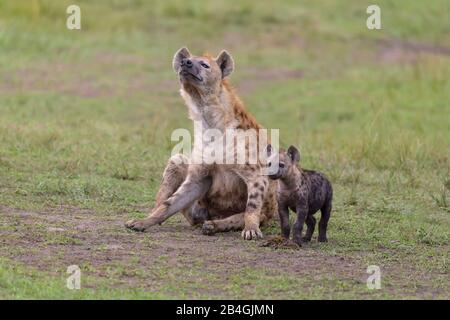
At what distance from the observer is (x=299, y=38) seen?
14.7 meters

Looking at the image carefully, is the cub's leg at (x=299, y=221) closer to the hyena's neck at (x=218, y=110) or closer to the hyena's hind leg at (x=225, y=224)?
the hyena's hind leg at (x=225, y=224)

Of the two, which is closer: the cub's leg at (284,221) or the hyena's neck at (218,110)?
the cub's leg at (284,221)

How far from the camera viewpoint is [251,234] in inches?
231

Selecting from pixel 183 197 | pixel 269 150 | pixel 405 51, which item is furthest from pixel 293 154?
pixel 405 51

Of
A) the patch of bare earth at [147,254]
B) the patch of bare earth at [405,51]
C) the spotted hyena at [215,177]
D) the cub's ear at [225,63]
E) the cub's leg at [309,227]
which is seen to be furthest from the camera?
the patch of bare earth at [405,51]

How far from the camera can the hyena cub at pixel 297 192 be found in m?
5.58

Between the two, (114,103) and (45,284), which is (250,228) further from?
(114,103)

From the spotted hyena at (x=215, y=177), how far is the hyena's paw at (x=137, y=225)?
0.02m

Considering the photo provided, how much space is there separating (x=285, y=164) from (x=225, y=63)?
0.99m

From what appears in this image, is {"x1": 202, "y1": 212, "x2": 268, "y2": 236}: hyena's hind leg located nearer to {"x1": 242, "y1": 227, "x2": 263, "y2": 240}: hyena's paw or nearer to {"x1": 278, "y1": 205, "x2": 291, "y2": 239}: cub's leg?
{"x1": 242, "y1": 227, "x2": 263, "y2": 240}: hyena's paw

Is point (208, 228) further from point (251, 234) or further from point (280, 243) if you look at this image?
point (280, 243)

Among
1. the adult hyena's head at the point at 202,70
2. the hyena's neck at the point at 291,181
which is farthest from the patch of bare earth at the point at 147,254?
the adult hyena's head at the point at 202,70

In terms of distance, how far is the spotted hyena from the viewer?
6.04m
